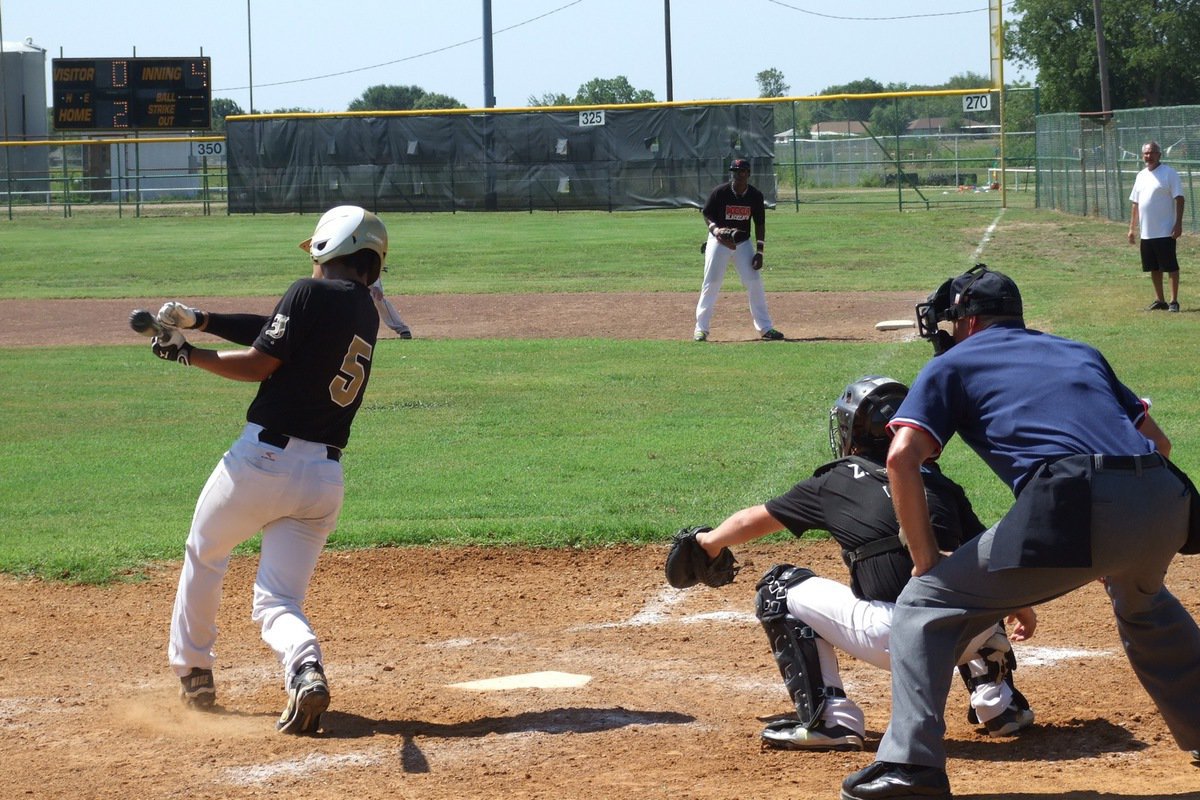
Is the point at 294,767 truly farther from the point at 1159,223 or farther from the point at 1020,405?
the point at 1159,223

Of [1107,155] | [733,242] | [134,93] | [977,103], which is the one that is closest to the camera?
[733,242]

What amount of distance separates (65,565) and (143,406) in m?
5.63

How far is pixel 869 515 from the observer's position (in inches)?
177

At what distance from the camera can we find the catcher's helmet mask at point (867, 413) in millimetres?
4648

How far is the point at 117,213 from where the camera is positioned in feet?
158

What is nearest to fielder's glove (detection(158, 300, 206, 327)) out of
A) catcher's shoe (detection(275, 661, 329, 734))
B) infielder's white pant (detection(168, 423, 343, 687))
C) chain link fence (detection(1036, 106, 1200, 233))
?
→ infielder's white pant (detection(168, 423, 343, 687))

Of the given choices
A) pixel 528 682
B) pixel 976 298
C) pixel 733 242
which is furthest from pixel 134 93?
pixel 976 298

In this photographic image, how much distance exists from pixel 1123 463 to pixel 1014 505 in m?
0.31

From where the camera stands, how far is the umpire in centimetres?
380

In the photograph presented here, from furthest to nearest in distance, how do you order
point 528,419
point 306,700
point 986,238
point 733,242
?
point 986,238
point 733,242
point 528,419
point 306,700

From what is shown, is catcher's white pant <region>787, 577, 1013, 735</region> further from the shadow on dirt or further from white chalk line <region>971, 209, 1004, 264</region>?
white chalk line <region>971, 209, 1004, 264</region>

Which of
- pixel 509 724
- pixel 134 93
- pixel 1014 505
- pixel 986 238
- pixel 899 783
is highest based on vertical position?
pixel 134 93

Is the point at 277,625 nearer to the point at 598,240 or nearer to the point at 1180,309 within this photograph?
the point at 1180,309

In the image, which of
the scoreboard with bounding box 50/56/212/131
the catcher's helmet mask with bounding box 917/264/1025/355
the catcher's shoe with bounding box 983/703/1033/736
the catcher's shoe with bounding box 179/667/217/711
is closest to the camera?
the catcher's helmet mask with bounding box 917/264/1025/355
